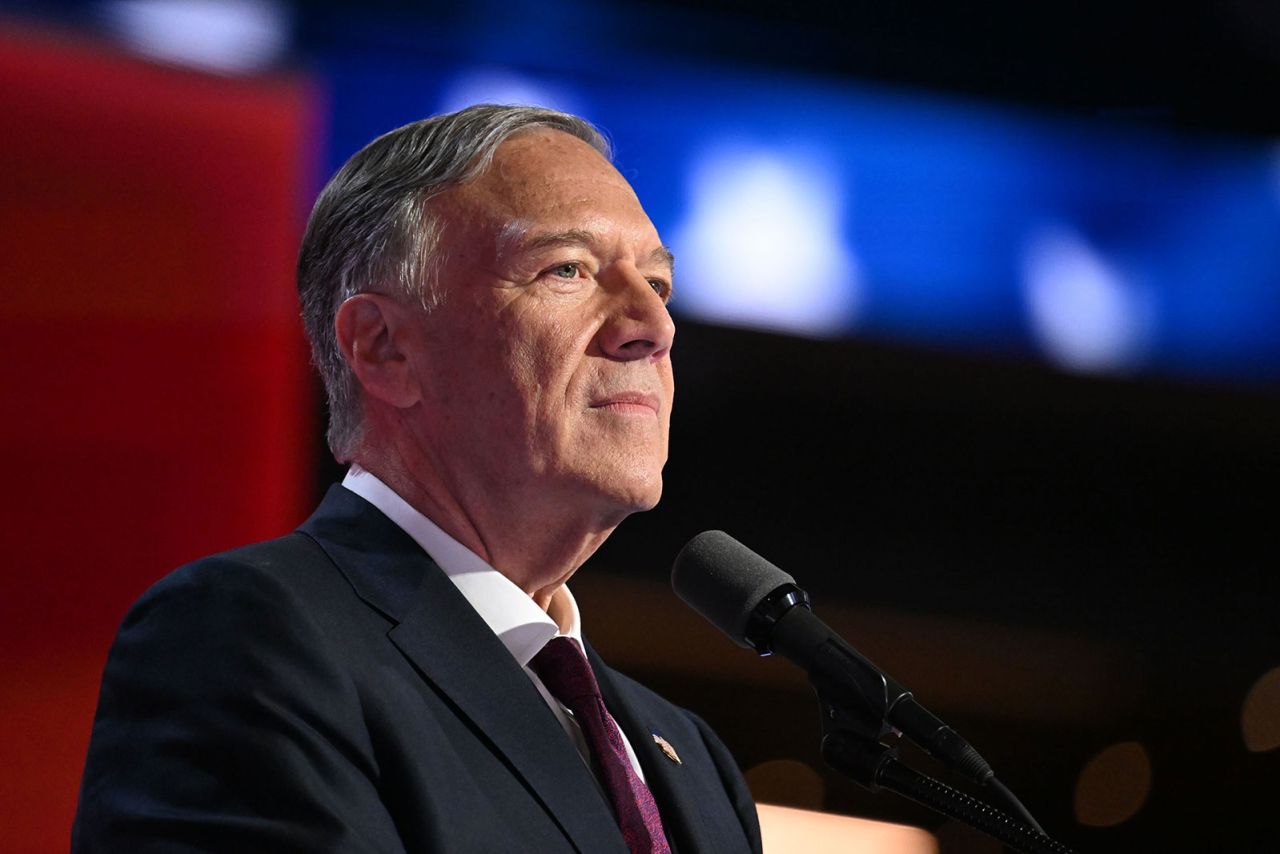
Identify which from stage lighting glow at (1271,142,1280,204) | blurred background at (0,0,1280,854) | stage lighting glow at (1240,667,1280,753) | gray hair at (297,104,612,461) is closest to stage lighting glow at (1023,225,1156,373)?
blurred background at (0,0,1280,854)

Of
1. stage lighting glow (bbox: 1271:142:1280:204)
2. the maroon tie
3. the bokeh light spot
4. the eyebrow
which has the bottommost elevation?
the bokeh light spot

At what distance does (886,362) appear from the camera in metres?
3.09

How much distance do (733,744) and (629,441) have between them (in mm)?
1529

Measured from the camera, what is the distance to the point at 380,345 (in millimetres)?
1785

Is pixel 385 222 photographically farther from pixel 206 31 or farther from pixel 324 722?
pixel 206 31

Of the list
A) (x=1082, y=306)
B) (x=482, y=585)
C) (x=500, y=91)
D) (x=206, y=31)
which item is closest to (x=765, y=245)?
(x=500, y=91)

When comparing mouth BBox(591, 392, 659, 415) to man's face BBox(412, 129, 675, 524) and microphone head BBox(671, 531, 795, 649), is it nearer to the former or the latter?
man's face BBox(412, 129, 675, 524)

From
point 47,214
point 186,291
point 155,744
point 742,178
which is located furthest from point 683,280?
point 155,744

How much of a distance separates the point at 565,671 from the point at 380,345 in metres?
0.50

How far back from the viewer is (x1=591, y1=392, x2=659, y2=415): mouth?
1691mm

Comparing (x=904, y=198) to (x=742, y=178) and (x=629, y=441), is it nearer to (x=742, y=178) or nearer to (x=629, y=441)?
(x=742, y=178)

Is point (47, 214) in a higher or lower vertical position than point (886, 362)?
lower

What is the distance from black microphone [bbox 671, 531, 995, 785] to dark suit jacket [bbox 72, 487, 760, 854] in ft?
0.73

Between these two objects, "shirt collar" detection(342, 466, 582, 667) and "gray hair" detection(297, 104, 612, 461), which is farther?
"gray hair" detection(297, 104, 612, 461)
